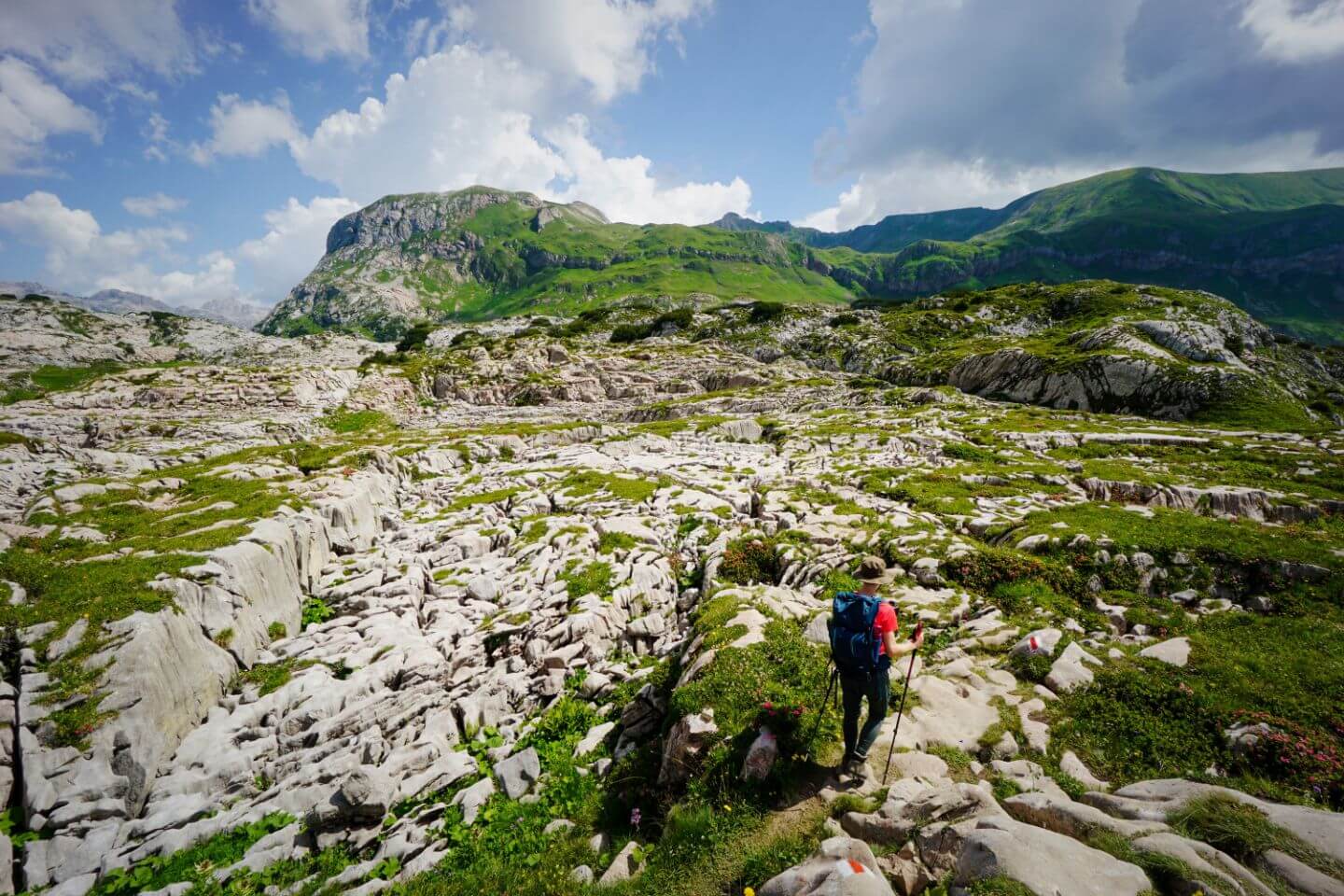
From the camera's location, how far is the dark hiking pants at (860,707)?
928cm

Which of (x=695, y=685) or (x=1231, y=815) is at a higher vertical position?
(x=1231, y=815)

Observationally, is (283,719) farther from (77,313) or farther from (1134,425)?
(77,313)

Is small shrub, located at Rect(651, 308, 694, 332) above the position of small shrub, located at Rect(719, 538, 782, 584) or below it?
above

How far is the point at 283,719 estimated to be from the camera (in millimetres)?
13977

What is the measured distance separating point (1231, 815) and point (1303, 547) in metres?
16.1

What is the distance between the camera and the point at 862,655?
9.08 metres

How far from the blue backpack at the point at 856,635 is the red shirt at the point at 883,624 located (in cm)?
6

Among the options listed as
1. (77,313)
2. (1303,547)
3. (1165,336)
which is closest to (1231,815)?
(1303,547)

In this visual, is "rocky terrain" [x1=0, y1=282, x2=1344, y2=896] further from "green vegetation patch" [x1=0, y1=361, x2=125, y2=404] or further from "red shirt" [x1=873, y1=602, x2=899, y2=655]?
"green vegetation patch" [x1=0, y1=361, x2=125, y2=404]

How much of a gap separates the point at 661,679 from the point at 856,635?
7.01 meters

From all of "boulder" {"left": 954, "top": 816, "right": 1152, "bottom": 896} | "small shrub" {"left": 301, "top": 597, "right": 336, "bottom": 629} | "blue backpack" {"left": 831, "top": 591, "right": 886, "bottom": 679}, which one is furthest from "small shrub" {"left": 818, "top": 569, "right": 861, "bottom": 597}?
"small shrub" {"left": 301, "top": 597, "right": 336, "bottom": 629}

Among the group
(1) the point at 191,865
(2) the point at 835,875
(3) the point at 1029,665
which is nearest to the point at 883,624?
(2) the point at 835,875

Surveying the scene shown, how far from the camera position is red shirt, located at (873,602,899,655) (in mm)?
9156

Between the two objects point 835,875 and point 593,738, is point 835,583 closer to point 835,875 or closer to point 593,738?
point 593,738
